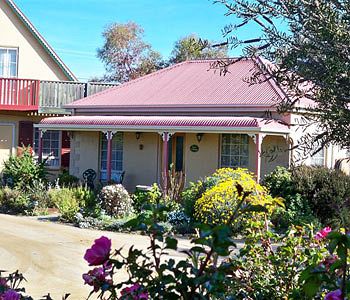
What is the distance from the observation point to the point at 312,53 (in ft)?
10.2

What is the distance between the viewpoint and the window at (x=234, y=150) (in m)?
20.6

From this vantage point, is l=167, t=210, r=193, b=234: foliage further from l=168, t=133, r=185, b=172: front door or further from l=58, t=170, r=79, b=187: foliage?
l=58, t=170, r=79, b=187: foliage

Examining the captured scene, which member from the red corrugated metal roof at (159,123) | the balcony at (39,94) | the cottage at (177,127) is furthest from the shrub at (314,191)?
the balcony at (39,94)

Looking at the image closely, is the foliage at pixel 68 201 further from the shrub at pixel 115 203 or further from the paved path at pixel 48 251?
the shrub at pixel 115 203

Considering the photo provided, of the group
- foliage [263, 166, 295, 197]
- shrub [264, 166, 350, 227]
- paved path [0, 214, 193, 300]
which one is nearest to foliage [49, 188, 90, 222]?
paved path [0, 214, 193, 300]

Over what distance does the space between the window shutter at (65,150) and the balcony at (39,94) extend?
1.51 metres

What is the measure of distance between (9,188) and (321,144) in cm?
1772

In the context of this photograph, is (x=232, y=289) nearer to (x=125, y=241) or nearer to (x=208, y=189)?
(x=125, y=241)

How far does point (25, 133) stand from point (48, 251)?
1536 cm

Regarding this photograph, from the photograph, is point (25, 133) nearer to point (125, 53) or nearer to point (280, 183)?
point (280, 183)

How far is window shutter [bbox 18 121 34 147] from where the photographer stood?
27.1 meters

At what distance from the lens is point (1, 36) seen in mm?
27656

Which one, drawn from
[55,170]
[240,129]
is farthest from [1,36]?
[240,129]

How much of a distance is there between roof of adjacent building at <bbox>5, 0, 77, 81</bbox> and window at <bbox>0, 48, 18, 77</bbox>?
1193mm
